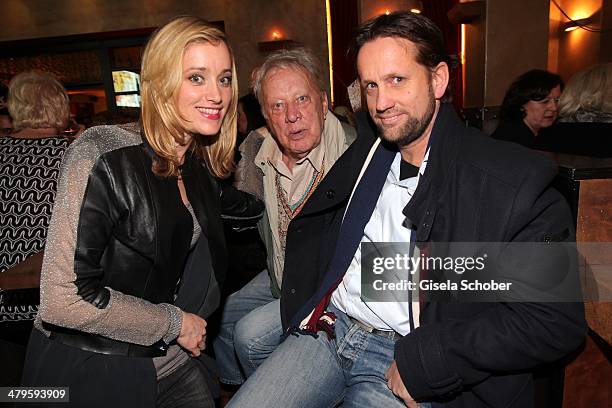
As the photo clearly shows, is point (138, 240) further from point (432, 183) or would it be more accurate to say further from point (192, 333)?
point (432, 183)

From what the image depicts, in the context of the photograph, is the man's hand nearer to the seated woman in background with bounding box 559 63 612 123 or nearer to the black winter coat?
the black winter coat

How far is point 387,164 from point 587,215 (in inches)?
25.3

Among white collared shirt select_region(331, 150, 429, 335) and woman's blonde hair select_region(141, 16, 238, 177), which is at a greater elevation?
woman's blonde hair select_region(141, 16, 238, 177)

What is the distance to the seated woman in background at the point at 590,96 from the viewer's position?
9.19 ft

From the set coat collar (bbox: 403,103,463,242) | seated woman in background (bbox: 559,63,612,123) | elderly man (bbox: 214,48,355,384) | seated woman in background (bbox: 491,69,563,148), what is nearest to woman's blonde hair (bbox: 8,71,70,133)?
elderly man (bbox: 214,48,355,384)

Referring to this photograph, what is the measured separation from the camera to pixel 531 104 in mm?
3406

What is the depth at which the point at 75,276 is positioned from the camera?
117 cm

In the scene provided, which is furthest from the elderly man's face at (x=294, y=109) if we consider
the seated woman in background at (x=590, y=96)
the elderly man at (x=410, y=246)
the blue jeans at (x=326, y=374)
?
the seated woman in background at (x=590, y=96)

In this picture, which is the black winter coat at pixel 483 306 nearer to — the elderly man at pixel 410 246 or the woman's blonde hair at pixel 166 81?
the elderly man at pixel 410 246

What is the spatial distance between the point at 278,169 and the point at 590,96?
2257 millimetres

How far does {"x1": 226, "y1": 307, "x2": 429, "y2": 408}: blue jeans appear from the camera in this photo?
4.51 ft

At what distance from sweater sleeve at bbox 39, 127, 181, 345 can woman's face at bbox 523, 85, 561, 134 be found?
3.29m

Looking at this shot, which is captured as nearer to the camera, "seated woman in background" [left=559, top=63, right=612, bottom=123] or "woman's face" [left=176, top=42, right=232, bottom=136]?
"woman's face" [left=176, top=42, right=232, bottom=136]

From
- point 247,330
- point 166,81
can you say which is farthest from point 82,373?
point 166,81
